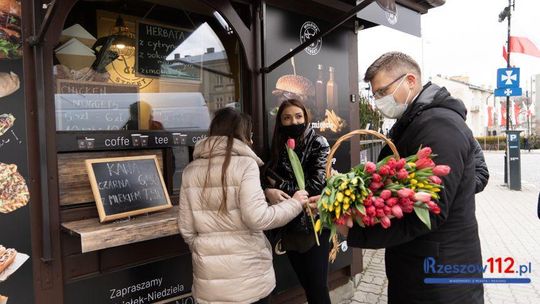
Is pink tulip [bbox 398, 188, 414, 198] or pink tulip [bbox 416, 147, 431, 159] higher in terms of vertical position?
pink tulip [bbox 416, 147, 431, 159]

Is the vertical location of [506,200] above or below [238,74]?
below

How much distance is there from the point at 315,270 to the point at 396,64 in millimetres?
1735

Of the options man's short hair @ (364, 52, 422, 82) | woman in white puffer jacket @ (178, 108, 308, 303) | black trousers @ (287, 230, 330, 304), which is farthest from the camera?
black trousers @ (287, 230, 330, 304)

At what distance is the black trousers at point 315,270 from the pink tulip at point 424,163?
1.56 meters

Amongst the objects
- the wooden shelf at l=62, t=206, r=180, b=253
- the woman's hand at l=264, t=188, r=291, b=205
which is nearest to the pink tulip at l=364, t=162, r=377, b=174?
the woman's hand at l=264, t=188, r=291, b=205

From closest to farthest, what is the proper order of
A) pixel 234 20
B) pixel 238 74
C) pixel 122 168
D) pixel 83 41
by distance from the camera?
pixel 122 168, pixel 83 41, pixel 234 20, pixel 238 74

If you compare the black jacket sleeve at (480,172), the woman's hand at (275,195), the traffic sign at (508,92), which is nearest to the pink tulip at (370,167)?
the black jacket sleeve at (480,172)

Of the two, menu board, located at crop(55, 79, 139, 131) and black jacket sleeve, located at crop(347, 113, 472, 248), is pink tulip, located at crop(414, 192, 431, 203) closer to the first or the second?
black jacket sleeve, located at crop(347, 113, 472, 248)

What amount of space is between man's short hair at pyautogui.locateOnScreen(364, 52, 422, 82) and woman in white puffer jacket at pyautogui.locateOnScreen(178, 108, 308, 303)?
2.93 feet

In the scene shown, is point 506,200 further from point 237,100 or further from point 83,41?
point 83,41

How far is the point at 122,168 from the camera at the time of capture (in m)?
2.83

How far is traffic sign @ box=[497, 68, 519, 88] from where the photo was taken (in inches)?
457

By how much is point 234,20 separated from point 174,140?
1128 millimetres

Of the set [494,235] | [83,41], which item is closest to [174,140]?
[83,41]
